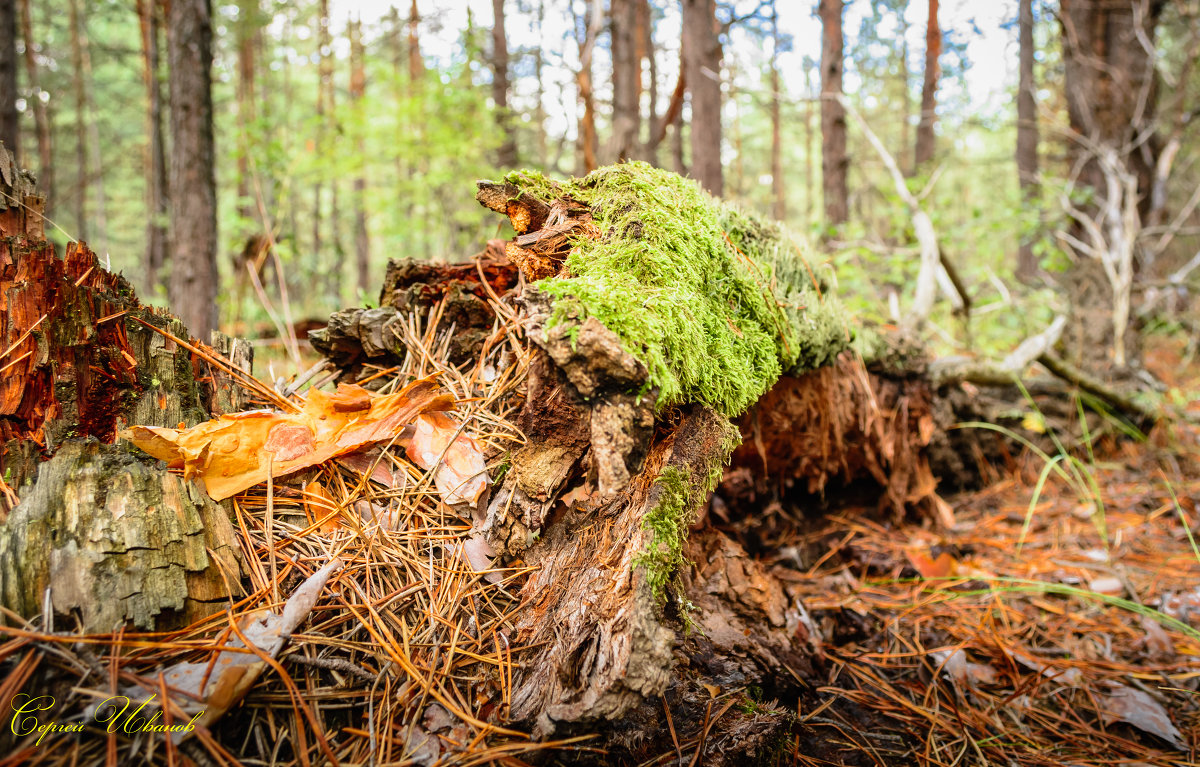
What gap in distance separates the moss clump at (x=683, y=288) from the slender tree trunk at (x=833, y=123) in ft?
21.9

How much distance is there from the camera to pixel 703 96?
7.07 metres

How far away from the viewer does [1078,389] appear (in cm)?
391

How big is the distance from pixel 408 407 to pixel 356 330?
43cm

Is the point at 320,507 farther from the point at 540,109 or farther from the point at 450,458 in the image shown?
the point at 540,109

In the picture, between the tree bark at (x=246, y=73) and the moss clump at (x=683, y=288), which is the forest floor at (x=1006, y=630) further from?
Result: the tree bark at (x=246, y=73)

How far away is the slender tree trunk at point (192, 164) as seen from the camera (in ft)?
17.0

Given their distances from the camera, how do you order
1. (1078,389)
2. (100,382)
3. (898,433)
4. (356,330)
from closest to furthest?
(100,382), (356,330), (898,433), (1078,389)

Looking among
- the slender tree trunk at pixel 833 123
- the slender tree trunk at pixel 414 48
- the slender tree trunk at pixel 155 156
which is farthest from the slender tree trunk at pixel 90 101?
the slender tree trunk at pixel 833 123

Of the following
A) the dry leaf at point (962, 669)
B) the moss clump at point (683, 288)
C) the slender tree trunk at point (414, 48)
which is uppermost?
the slender tree trunk at point (414, 48)

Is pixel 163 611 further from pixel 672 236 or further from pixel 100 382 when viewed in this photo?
pixel 672 236

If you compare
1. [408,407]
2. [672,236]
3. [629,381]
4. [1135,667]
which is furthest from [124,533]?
[1135,667]

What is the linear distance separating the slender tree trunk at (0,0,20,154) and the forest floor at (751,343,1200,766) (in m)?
8.94

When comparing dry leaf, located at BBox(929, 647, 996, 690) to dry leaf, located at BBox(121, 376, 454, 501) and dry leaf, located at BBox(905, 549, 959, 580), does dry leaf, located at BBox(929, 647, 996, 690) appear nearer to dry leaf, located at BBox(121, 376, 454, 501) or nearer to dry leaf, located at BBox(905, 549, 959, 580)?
dry leaf, located at BBox(905, 549, 959, 580)

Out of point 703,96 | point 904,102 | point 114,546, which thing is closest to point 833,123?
point 703,96
